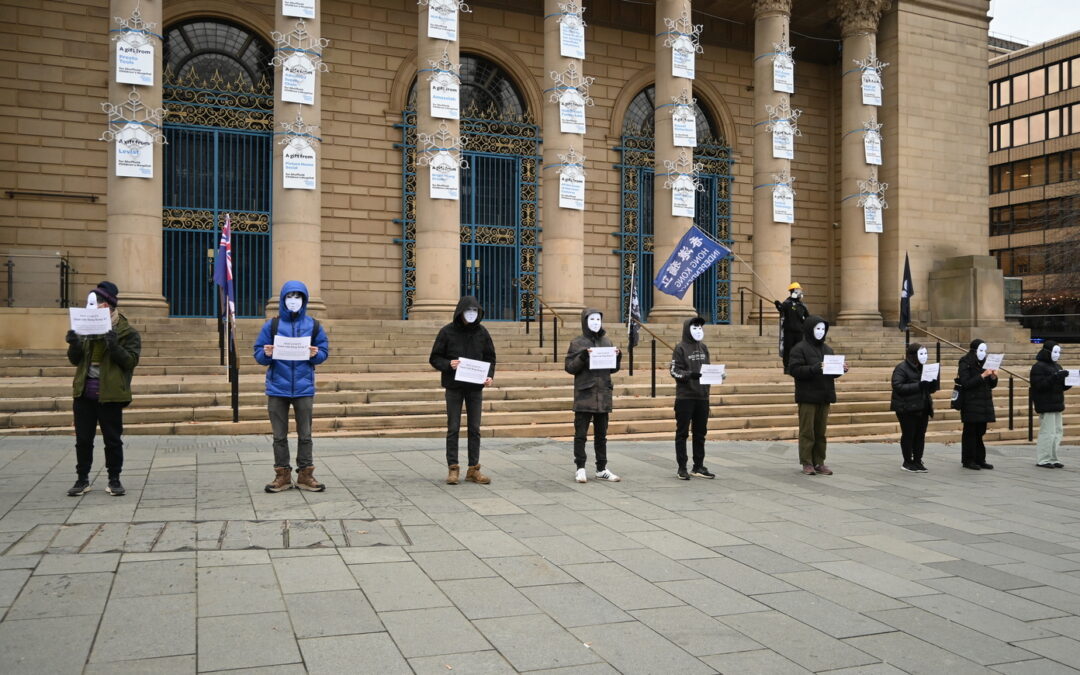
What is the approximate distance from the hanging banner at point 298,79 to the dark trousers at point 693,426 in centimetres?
1223

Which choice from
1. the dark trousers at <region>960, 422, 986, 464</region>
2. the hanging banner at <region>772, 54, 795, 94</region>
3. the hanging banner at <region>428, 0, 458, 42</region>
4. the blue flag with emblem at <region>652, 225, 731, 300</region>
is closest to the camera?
the dark trousers at <region>960, 422, 986, 464</region>

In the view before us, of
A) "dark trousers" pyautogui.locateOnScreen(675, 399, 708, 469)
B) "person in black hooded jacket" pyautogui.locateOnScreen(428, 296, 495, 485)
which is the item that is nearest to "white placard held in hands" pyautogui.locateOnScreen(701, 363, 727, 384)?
"dark trousers" pyautogui.locateOnScreen(675, 399, 708, 469)

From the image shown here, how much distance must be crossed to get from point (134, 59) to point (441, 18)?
21.0 feet

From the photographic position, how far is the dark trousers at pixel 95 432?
24.0ft

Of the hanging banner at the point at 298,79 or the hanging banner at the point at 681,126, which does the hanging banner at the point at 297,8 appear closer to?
the hanging banner at the point at 298,79

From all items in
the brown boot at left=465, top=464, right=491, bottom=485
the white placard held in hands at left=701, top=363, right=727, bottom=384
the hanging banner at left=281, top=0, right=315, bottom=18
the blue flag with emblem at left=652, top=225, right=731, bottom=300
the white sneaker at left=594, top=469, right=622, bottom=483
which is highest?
the hanging banner at left=281, top=0, right=315, bottom=18

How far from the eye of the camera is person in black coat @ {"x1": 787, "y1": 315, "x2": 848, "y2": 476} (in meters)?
9.84

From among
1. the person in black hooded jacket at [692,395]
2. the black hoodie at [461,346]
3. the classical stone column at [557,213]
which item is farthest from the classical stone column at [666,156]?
the black hoodie at [461,346]

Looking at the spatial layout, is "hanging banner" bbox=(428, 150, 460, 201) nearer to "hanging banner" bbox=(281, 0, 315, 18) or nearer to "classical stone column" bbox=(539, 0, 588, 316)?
"classical stone column" bbox=(539, 0, 588, 316)

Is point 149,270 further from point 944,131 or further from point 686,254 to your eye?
point 944,131

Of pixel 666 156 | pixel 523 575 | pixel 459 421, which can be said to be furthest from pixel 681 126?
pixel 523 575

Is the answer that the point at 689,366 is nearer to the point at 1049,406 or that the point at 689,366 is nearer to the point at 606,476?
the point at 606,476

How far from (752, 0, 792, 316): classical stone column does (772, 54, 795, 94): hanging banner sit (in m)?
0.15

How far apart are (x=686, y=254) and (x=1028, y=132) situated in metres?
48.9
